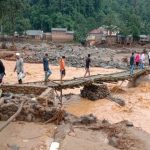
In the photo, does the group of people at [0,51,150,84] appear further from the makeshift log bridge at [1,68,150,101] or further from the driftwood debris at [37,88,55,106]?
the driftwood debris at [37,88,55,106]

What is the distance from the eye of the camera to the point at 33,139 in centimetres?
1214

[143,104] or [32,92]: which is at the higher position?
[32,92]

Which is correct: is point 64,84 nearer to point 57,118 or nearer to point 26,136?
point 57,118

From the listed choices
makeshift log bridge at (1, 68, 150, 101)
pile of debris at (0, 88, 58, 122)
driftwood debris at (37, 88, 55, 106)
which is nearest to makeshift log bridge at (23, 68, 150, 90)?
makeshift log bridge at (1, 68, 150, 101)

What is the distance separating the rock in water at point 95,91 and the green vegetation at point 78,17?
49.9 metres

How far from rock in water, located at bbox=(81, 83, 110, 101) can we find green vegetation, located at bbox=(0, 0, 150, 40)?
49.9m

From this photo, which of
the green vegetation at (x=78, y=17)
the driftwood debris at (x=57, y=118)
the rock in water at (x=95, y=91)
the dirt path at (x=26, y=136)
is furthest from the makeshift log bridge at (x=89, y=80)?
the green vegetation at (x=78, y=17)

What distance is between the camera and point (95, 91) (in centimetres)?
2120

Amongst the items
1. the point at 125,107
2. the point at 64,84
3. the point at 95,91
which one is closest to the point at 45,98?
the point at 64,84

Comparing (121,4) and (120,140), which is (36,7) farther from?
(120,140)

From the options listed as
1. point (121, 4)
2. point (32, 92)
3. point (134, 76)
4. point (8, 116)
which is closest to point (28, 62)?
point (134, 76)

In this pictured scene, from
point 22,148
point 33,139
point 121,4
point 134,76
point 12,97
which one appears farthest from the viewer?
point 121,4

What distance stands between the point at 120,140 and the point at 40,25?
75068mm

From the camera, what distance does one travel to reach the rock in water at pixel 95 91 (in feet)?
69.2
